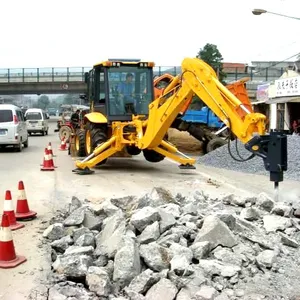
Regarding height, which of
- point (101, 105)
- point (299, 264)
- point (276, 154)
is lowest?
point (299, 264)

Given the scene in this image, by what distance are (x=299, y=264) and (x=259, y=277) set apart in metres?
0.75

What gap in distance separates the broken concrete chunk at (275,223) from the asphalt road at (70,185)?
3087mm

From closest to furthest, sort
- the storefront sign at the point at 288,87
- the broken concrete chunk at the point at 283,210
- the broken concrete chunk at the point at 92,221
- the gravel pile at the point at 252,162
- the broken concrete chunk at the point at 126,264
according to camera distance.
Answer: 1. the broken concrete chunk at the point at 126,264
2. the broken concrete chunk at the point at 92,221
3. the broken concrete chunk at the point at 283,210
4. the gravel pile at the point at 252,162
5. the storefront sign at the point at 288,87

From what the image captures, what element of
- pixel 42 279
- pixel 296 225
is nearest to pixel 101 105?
pixel 296 225

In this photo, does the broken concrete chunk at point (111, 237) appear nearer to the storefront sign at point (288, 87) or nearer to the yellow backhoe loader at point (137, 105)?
the yellow backhoe loader at point (137, 105)

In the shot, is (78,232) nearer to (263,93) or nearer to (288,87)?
(288,87)

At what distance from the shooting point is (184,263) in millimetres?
5227

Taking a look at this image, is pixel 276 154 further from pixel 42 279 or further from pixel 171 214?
pixel 42 279

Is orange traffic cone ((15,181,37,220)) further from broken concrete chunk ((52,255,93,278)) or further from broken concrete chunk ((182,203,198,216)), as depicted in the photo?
broken concrete chunk ((52,255,93,278))

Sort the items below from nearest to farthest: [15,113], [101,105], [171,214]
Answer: [171,214]
[101,105]
[15,113]

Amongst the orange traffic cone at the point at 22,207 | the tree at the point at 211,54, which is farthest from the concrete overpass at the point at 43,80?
the orange traffic cone at the point at 22,207

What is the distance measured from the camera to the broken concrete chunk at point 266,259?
5492 millimetres

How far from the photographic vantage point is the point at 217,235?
595cm

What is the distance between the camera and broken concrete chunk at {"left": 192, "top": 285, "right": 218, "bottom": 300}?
4.59 metres
